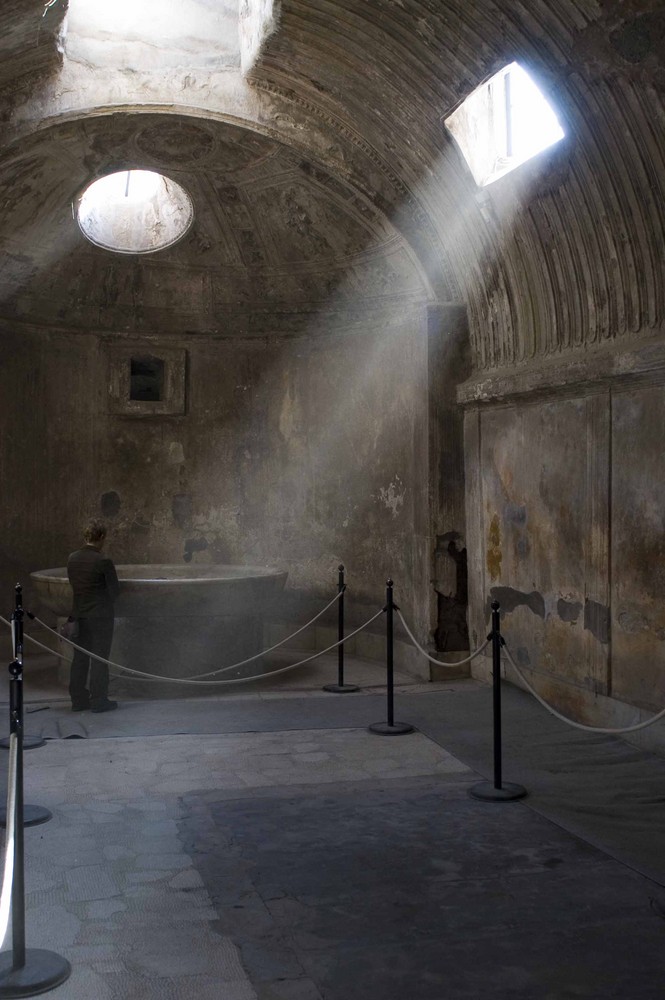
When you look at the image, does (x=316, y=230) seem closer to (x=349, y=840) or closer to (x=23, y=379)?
(x=23, y=379)

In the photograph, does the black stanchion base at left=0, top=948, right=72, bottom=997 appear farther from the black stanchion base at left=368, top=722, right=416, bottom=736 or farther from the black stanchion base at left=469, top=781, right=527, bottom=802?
the black stanchion base at left=368, top=722, right=416, bottom=736

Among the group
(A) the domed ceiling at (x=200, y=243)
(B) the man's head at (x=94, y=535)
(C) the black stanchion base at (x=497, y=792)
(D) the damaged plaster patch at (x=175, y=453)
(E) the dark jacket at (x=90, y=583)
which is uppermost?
(A) the domed ceiling at (x=200, y=243)

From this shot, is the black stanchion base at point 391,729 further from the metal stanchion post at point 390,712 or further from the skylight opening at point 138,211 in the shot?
the skylight opening at point 138,211

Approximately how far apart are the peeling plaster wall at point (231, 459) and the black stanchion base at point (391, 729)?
10.3 ft

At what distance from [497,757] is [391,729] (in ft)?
5.80

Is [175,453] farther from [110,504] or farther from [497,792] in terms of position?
[497,792]

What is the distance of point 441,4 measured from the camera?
7500 mm

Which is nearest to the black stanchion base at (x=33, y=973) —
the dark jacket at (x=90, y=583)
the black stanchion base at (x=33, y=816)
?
the black stanchion base at (x=33, y=816)

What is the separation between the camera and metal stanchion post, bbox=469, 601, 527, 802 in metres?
6.00

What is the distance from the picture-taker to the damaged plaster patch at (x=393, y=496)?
11156 mm

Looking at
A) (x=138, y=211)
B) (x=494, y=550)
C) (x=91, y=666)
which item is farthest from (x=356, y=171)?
(x=91, y=666)

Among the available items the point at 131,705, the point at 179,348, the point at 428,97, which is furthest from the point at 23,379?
the point at 428,97

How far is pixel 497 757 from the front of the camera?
20.2 ft

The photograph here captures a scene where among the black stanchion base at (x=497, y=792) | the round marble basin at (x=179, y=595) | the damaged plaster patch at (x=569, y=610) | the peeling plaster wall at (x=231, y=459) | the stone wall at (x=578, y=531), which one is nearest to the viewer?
the black stanchion base at (x=497, y=792)
